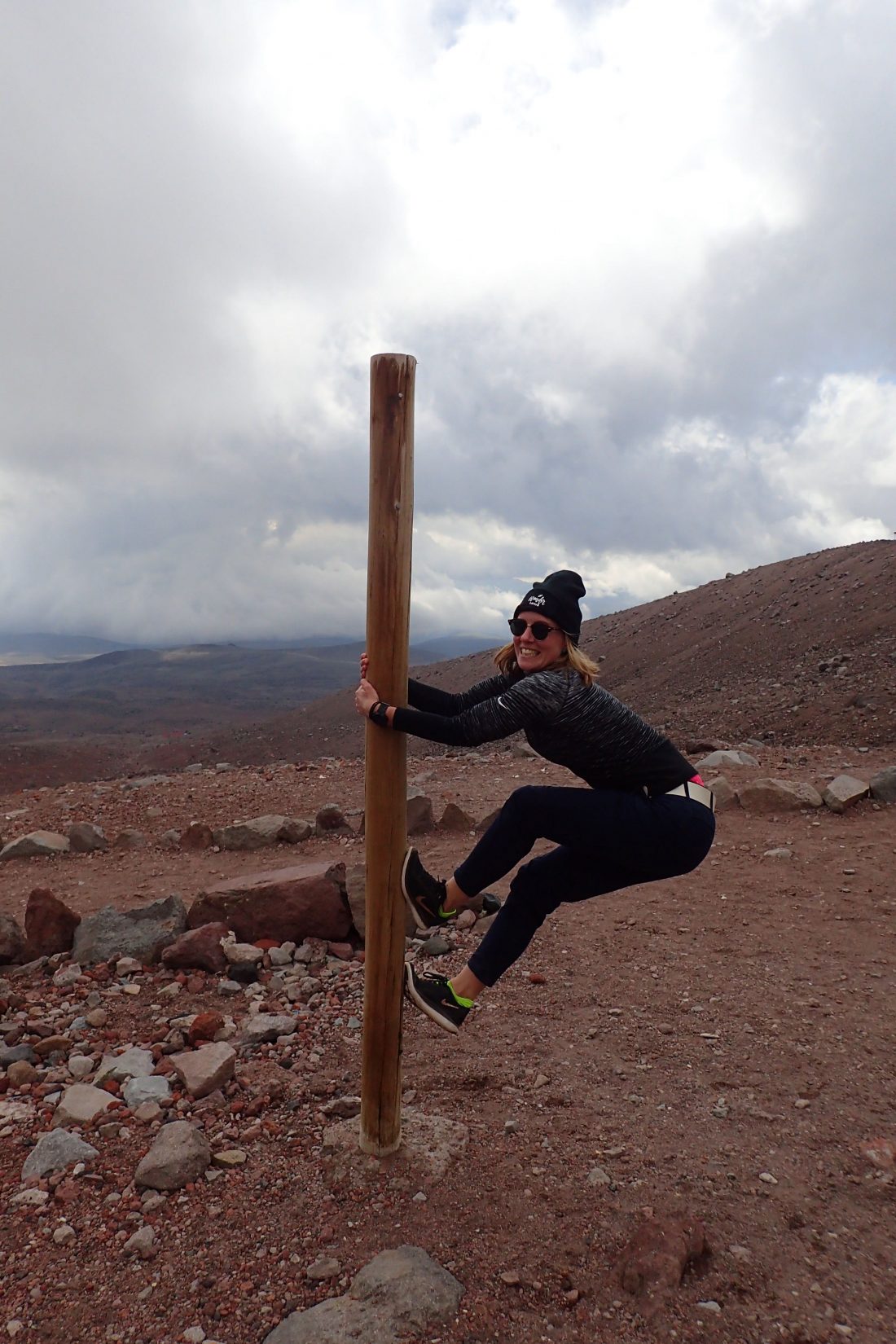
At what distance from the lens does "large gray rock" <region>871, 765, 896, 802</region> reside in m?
9.35

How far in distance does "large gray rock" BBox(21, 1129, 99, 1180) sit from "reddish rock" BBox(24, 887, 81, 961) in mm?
2662

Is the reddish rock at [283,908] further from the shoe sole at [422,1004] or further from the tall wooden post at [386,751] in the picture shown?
the shoe sole at [422,1004]

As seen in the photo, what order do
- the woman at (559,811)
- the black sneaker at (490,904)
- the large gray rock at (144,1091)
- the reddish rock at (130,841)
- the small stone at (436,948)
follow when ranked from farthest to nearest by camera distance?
the reddish rock at (130,841) → the black sneaker at (490,904) → the small stone at (436,948) → the large gray rock at (144,1091) → the woman at (559,811)

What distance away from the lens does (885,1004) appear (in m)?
5.30

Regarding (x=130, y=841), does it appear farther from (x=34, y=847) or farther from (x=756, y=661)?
(x=756, y=661)

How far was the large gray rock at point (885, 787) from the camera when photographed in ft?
30.7

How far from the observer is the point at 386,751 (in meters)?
3.77

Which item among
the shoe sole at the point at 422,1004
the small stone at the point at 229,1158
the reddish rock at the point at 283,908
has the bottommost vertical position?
the small stone at the point at 229,1158

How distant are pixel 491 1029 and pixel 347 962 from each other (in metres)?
1.45

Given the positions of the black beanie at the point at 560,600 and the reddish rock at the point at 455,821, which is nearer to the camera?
the black beanie at the point at 560,600

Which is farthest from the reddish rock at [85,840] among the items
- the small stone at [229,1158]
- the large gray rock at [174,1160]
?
the small stone at [229,1158]

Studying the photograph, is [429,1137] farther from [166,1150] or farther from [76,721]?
[76,721]

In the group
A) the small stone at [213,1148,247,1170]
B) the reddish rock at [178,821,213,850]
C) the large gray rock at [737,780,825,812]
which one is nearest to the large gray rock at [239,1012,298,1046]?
the small stone at [213,1148,247,1170]

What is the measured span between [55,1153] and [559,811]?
292 cm
